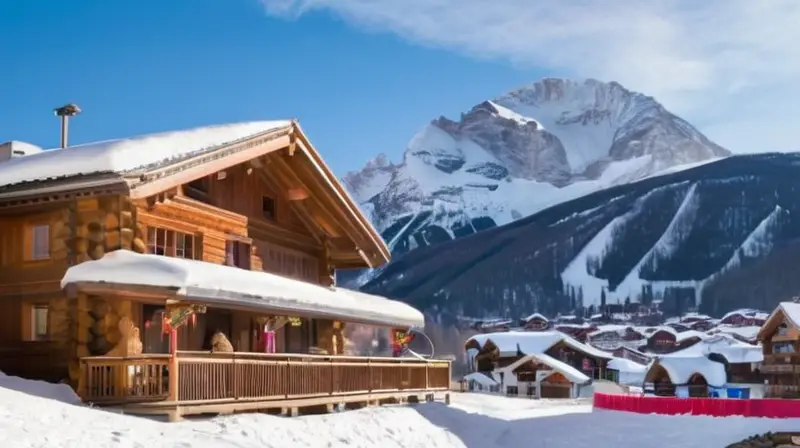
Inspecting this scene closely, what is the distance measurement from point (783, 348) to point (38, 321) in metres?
53.1

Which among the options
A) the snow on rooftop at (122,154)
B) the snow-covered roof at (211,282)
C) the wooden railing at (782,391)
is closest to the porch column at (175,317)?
the snow-covered roof at (211,282)

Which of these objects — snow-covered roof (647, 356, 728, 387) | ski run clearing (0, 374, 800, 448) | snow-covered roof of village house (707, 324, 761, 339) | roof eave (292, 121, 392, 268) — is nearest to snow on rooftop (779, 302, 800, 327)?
snow-covered roof (647, 356, 728, 387)

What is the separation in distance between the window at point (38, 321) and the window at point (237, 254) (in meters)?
5.35

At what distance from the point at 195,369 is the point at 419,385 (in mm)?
12984

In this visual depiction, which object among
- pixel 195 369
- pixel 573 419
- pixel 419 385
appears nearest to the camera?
pixel 195 369

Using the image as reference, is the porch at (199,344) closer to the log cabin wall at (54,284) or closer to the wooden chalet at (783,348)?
the log cabin wall at (54,284)

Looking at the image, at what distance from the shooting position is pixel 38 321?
77.1ft

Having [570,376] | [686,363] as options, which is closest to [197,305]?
[686,363]

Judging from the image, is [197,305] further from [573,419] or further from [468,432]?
[573,419]

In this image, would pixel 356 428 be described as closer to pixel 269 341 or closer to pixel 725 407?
pixel 269 341

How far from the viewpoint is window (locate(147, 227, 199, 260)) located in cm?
2411

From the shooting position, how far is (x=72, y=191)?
22250 millimetres

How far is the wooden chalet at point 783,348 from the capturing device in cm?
6334

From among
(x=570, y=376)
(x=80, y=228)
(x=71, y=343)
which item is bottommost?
(x=570, y=376)
